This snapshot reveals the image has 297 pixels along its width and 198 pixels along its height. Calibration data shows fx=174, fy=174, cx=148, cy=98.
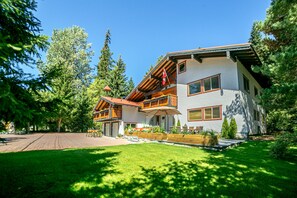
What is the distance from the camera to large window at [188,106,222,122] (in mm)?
16019

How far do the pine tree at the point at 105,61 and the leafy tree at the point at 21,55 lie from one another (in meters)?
41.9

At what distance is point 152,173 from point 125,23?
1734 centimetres

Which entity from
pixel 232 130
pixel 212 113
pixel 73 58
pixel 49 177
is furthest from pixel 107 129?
pixel 49 177

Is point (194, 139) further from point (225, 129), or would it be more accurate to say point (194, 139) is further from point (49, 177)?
point (49, 177)

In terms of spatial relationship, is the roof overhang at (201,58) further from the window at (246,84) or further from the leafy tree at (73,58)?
the leafy tree at (73,58)

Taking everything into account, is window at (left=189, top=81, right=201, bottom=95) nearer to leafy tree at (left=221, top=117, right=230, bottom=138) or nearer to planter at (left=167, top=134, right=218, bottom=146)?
leafy tree at (left=221, top=117, right=230, bottom=138)

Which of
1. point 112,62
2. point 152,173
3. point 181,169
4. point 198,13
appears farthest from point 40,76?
point 112,62

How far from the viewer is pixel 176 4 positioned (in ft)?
51.5

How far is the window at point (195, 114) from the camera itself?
17.4 metres

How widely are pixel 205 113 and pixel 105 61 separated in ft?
124

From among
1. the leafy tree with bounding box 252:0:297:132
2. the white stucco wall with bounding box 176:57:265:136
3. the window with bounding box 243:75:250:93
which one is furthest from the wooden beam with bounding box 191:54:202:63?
the leafy tree with bounding box 252:0:297:132

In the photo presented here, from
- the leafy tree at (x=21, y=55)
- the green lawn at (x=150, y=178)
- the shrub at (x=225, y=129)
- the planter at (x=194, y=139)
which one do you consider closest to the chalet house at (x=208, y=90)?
the shrub at (x=225, y=129)

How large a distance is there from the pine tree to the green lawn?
137 ft

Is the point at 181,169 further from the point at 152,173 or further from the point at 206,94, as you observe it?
the point at 206,94
